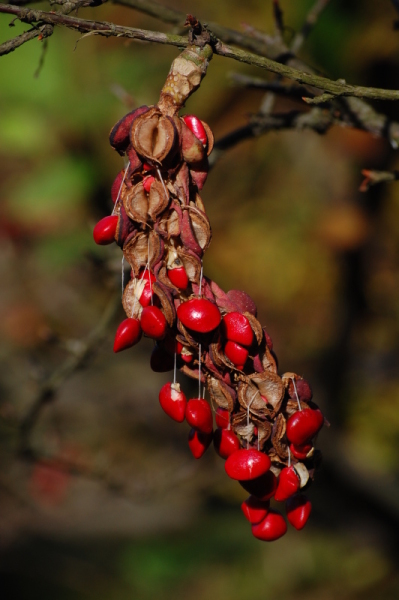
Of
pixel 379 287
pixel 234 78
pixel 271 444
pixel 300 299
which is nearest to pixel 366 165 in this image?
pixel 379 287

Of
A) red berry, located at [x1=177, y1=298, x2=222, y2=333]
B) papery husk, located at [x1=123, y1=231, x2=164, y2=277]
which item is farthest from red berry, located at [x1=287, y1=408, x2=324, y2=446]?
papery husk, located at [x1=123, y1=231, x2=164, y2=277]

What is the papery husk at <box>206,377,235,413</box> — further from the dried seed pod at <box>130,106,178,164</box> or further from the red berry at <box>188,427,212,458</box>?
the dried seed pod at <box>130,106,178,164</box>

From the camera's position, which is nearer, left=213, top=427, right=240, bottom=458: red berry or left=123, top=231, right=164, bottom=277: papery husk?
left=123, top=231, right=164, bottom=277: papery husk

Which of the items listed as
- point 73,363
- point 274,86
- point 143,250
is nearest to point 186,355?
point 143,250

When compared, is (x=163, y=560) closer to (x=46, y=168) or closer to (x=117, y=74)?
(x=46, y=168)

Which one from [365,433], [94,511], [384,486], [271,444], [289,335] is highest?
[271,444]

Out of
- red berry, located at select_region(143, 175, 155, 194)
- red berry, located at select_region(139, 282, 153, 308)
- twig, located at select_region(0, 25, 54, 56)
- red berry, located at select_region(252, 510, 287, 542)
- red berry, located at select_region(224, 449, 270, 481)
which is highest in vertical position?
twig, located at select_region(0, 25, 54, 56)

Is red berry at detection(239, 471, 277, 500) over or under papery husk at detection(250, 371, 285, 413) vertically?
under
